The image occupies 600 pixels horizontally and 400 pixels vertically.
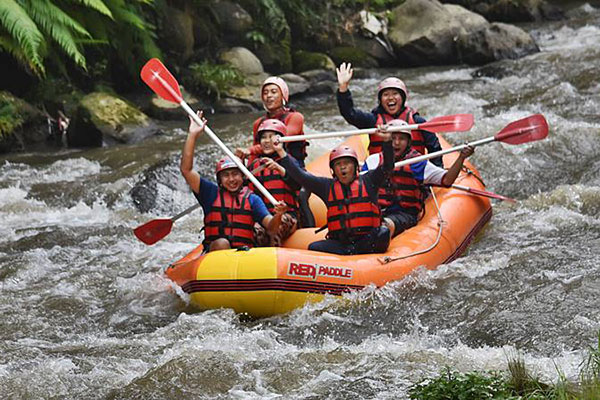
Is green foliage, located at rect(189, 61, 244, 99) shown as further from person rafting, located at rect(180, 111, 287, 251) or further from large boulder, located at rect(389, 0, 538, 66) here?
person rafting, located at rect(180, 111, 287, 251)

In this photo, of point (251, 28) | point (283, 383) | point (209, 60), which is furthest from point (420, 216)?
point (251, 28)

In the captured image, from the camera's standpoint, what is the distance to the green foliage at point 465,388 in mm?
3445

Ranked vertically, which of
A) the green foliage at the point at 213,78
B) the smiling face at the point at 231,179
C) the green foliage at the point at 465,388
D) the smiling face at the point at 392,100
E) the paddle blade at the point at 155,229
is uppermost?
the green foliage at the point at 213,78

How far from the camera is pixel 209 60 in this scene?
504 inches

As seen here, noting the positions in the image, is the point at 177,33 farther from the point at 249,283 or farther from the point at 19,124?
the point at 249,283

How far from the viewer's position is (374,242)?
558 cm

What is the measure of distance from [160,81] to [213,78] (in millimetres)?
5605

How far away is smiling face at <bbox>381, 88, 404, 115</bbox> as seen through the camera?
22.1 feet

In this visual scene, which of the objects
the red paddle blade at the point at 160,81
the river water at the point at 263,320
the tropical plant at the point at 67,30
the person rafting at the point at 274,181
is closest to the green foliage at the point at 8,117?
the river water at the point at 263,320

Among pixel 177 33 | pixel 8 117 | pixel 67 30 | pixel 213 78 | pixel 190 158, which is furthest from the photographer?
pixel 177 33

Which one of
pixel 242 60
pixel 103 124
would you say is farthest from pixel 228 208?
pixel 242 60

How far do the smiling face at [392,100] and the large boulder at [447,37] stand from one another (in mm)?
7471

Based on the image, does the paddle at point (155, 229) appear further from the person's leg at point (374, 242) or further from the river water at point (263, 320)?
the person's leg at point (374, 242)

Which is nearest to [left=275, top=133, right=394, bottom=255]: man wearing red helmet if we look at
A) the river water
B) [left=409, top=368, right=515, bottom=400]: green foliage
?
the river water
